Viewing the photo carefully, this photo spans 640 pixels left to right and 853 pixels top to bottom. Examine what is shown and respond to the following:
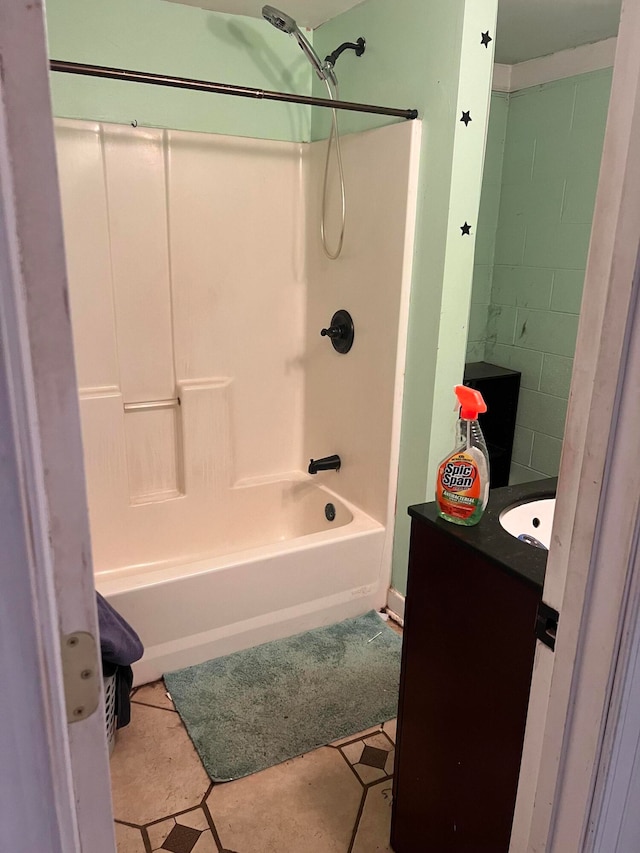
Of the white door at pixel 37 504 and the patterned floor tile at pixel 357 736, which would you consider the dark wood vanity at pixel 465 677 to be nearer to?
the patterned floor tile at pixel 357 736

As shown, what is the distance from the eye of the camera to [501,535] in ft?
3.86

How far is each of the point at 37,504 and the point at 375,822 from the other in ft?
4.92

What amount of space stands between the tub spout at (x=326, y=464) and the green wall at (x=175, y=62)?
4.26 ft

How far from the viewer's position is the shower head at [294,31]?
2092 mm

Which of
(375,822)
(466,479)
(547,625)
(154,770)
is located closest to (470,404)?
(466,479)

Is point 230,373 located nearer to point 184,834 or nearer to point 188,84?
point 188,84

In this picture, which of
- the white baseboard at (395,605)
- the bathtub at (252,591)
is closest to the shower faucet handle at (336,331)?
the bathtub at (252,591)

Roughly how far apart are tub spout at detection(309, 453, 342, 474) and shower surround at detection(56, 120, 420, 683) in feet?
0.14

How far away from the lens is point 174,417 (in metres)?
2.59

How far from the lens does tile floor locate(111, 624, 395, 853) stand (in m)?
Answer: 1.54

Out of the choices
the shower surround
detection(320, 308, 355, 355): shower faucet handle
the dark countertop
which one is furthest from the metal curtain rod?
the dark countertop

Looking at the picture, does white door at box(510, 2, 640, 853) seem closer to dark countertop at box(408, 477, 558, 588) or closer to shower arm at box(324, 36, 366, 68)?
dark countertop at box(408, 477, 558, 588)

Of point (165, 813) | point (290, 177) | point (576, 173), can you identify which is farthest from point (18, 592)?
point (576, 173)

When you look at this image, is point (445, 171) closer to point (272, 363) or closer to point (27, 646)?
point (272, 363)
